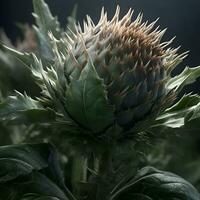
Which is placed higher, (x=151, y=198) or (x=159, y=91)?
(x=159, y=91)

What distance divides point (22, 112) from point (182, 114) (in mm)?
230

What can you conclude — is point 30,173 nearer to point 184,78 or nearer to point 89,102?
point 89,102

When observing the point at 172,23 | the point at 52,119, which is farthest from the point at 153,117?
the point at 172,23

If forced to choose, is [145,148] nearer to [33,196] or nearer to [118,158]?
[118,158]

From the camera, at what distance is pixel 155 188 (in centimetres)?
81

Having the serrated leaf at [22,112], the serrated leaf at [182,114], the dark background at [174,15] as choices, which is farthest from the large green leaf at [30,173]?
the dark background at [174,15]

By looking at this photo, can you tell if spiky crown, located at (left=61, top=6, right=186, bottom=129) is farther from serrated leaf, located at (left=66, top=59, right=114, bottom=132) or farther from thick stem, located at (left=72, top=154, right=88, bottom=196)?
thick stem, located at (left=72, top=154, right=88, bottom=196)

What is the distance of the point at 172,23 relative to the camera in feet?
7.55

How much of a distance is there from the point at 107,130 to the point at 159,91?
0.09m

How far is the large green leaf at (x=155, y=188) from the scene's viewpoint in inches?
30.8

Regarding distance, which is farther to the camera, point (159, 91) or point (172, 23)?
point (172, 23)

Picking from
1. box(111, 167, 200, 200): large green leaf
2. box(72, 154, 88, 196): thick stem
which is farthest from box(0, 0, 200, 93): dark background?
box(111, 167, 200, 200): large green leaf

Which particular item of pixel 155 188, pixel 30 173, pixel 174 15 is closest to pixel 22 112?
pixel 30 173

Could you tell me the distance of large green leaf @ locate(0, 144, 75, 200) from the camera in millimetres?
715
